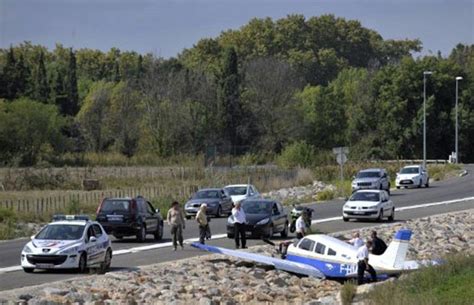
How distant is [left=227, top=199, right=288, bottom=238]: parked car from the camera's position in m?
38.8

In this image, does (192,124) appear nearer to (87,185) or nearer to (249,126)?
(249,126)

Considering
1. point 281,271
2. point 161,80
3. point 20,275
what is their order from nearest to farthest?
1. point 20,275
2. point 281,271
3. point 161,80

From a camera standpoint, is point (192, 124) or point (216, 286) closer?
point (216, 286)

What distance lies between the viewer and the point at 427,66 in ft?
346

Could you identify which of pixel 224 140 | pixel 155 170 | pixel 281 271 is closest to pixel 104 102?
pixel 224 140

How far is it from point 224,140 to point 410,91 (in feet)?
68.0

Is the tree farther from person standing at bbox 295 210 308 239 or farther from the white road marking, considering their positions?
person standing at bbox 295 210 308 239

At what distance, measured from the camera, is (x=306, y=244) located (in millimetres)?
32000

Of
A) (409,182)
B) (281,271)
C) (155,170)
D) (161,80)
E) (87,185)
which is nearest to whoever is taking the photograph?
(281,271)

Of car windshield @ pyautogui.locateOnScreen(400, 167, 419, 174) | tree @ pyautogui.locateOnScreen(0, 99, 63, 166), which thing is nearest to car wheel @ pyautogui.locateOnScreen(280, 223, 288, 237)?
car windshield @ pyautogui.locateOnScreen(400, 167, 419, 174)

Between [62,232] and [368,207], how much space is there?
2270 cm

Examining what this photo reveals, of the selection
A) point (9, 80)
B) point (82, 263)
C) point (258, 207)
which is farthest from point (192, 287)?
point (9, 80)

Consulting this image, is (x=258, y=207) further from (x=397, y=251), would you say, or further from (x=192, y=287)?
(x=192, y=287)

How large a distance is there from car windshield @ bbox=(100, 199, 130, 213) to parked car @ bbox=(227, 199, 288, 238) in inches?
157
